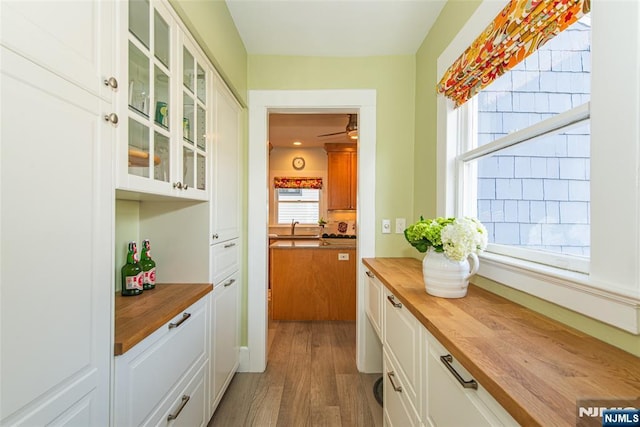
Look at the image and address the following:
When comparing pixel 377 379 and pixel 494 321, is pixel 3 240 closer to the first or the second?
pixel 494 321

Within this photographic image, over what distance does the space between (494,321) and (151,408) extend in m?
1.27

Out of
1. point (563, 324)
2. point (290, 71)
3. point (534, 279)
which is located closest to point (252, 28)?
point (290, 71)

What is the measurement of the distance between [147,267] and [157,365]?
1.94 feet

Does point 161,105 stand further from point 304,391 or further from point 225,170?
point 304,391

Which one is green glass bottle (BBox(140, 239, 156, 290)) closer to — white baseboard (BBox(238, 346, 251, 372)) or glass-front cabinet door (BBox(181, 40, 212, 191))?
glass-front cabinet door (BBox(181, 40, 212, 191))

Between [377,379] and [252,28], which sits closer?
[252,28]

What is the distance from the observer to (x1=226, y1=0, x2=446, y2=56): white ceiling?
183 cm

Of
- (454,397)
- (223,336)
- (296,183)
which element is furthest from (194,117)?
(296,183)

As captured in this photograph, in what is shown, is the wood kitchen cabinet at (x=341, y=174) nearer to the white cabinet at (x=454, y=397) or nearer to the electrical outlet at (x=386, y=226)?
the electrical outlet at (x=386, y=226)

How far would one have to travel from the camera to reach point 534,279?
107cm

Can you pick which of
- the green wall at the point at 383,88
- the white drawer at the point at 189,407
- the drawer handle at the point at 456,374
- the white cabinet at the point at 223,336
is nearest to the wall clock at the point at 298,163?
the green wall at the point at 383,88

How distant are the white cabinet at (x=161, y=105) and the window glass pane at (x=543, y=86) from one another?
60.1 inches

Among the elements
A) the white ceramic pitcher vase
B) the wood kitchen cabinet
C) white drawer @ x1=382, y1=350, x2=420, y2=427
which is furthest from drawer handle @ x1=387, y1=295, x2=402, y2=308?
the wood kitchen cabinet

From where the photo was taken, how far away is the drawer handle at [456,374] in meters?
0.72
